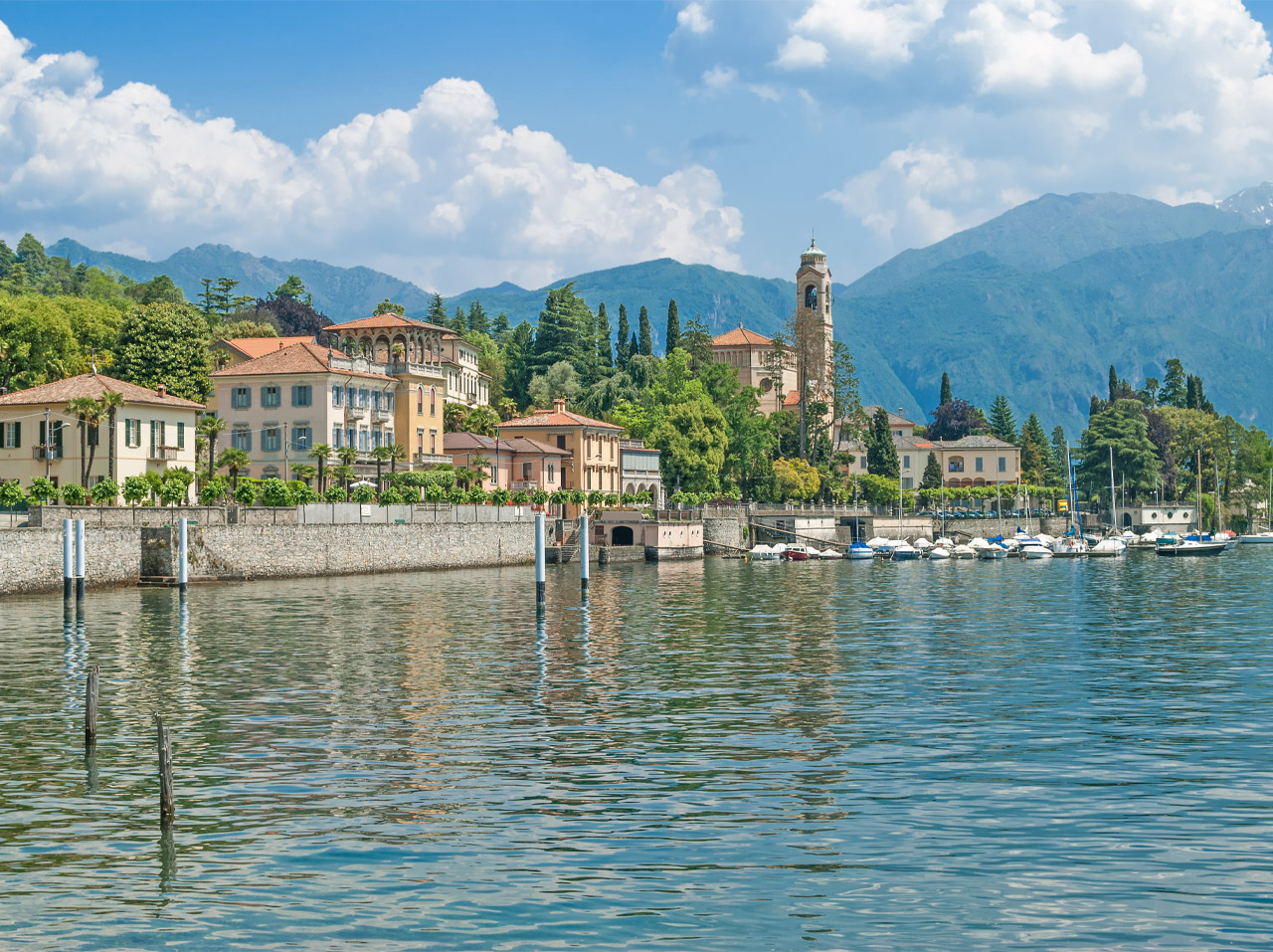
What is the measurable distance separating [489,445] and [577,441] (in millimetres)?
13288

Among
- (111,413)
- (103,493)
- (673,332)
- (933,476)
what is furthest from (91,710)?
(933,476)

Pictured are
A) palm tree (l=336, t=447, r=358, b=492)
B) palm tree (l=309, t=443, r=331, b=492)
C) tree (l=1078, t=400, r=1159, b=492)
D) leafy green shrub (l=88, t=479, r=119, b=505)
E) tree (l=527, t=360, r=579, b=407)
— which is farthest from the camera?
tree (l=1078, t=400, r=1159, b=492)

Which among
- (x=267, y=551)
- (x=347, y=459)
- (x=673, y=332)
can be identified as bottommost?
(x=267, y=551)

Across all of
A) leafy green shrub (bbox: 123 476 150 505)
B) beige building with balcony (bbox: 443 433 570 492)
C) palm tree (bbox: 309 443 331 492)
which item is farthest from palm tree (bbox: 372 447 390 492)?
leafy green shrub (bbox: 123 476 150 505)

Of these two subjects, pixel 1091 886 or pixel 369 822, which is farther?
pixel 369 822

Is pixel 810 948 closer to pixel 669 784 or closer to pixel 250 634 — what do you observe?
pixel 669 784

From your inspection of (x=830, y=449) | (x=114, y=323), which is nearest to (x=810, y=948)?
(x=114, y=323)

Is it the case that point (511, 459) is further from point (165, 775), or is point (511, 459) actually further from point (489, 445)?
point (165, 775)

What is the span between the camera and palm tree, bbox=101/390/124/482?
3135 inches

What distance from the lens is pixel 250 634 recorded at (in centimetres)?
4903

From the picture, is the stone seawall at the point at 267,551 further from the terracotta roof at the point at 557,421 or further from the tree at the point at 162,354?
the terracotta roof at the point at 557,421

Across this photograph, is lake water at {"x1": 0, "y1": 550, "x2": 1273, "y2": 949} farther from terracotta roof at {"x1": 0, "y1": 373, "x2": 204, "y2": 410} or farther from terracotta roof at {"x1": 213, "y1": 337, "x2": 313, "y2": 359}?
terracotta roof at {"x1": 213, "y1": 337, "x2": 313, "y2": 359}

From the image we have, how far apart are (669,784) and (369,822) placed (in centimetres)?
540

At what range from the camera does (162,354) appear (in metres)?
103
